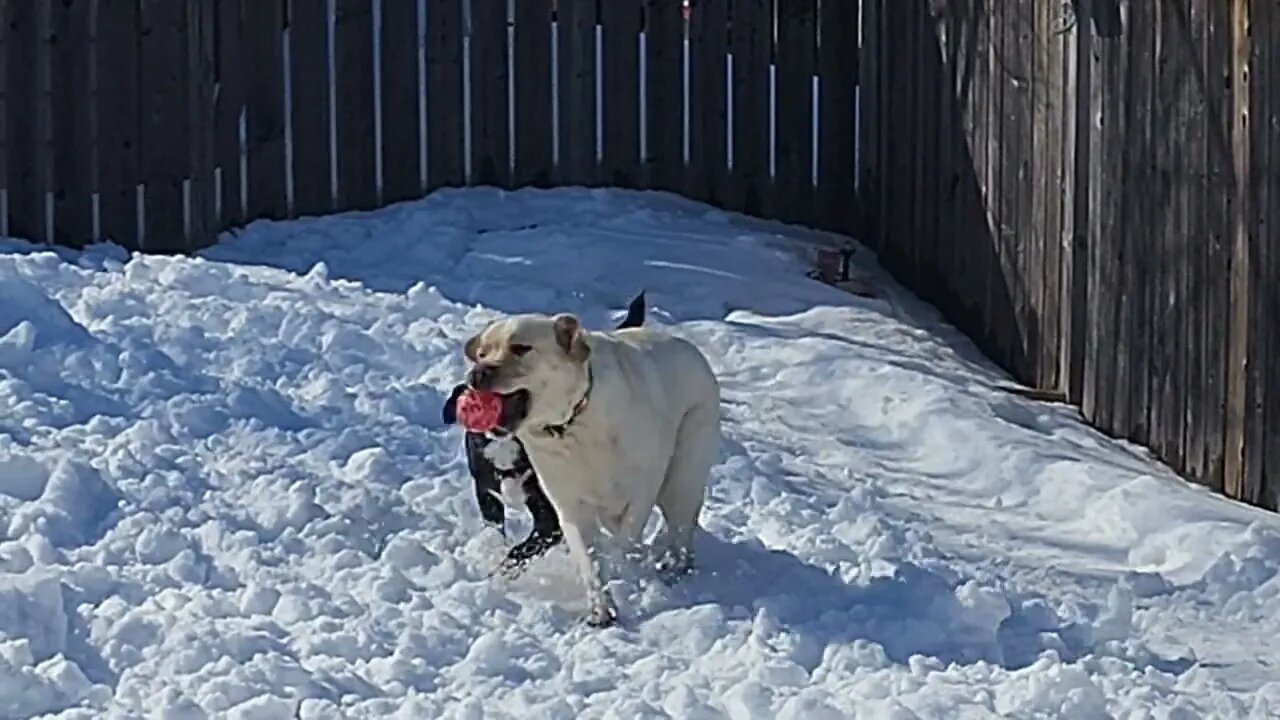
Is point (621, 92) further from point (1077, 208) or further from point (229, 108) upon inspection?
point (1077, 208)

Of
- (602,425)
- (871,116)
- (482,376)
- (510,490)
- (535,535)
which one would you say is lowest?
(535,535)

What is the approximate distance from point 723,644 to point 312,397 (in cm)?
309

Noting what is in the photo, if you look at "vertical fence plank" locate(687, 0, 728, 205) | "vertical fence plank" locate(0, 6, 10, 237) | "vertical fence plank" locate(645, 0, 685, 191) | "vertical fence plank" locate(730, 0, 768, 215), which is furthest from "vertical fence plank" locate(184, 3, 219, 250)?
"vertical fence plank" locate(730, 0, 768, 215)

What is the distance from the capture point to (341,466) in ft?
25.5

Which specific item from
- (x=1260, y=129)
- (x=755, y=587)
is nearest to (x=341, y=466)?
(x=755, y=587)

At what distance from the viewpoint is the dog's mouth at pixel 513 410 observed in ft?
20.1

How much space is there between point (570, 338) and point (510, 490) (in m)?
0.95

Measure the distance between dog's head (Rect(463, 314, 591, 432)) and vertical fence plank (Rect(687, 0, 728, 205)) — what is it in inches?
292

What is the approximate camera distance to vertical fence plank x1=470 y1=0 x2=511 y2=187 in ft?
42.9

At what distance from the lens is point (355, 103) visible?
42.0 feet

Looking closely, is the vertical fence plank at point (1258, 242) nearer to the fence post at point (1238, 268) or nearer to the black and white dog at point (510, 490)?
the fence post at point (1238, 268)

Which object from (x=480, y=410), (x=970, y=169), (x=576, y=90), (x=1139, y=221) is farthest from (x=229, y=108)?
(x=480, y=410)

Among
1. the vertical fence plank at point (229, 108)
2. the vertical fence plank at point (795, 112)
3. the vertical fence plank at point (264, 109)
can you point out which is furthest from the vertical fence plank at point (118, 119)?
the vertical fence plank at point (795, 112)

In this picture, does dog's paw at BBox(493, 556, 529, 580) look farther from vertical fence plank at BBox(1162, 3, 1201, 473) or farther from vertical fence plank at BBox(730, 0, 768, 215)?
vertical fence plank at BBox(730, 0, 768, 215)
